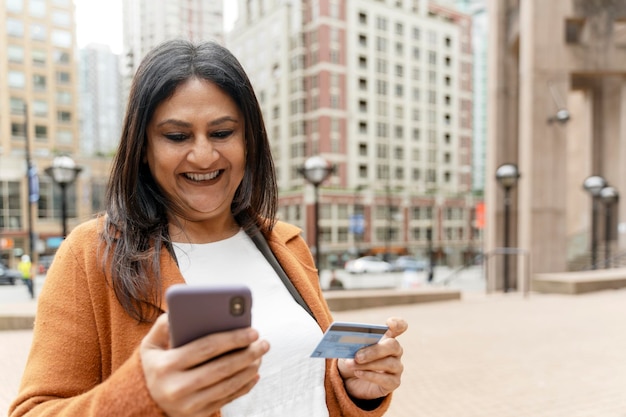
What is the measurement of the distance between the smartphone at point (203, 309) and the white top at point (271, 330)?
1.65 feet

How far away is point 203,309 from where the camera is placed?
84 centimetres

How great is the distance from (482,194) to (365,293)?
53.2m

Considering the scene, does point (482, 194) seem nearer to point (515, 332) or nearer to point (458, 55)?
point (458, 55)

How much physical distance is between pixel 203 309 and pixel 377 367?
2.45 feet

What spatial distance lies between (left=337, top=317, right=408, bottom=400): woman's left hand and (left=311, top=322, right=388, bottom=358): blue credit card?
29mm

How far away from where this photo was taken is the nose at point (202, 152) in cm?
130

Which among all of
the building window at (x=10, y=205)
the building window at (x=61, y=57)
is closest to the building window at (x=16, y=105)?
the building window at (x=61, y=57)

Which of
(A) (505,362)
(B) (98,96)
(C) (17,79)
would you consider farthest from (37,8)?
(A) (505,362)

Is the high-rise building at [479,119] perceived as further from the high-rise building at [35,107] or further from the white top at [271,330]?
the white top at [271,330]

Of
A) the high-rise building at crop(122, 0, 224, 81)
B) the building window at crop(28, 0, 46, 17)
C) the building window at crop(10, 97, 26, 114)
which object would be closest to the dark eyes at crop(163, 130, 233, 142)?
the high-rise building at crop(122, 0, 224, 81)

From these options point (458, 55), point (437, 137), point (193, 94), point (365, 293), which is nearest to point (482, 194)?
point (437, 137)

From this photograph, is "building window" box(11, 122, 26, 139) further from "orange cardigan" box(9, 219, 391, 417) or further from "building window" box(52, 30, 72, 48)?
"orange cardigan" box(9, 219, 391, 417)

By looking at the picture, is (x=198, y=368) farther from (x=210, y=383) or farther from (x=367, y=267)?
(x=367, y=267)

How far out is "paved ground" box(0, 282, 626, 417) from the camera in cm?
431
